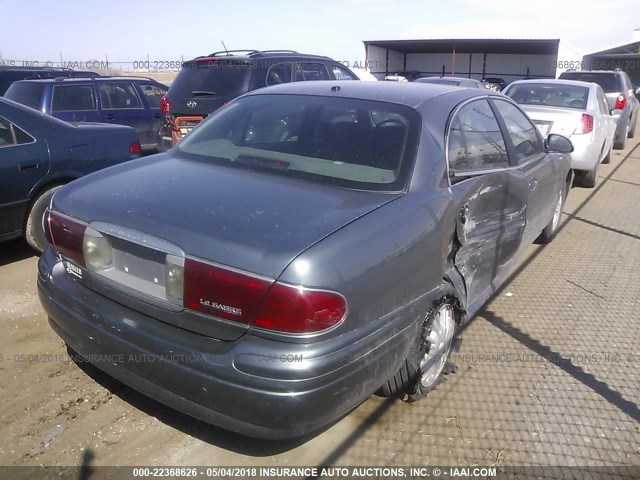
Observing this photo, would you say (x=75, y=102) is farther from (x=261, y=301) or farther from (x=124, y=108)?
(x=261, y=301)

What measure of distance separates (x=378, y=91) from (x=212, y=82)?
4543 millimetres

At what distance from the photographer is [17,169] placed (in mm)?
4555

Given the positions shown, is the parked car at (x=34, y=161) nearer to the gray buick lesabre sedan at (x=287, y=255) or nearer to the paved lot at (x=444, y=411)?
the paved lot at (x=444, y=411)

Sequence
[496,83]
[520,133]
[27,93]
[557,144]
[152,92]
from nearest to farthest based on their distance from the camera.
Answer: [520,133], [557,144], [27,93], [152,92], [496,83]

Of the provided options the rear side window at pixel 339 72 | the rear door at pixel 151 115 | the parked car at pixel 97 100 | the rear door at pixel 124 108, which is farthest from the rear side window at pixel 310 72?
the rear door at pixel 124 108

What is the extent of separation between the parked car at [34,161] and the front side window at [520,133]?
11.9 feet

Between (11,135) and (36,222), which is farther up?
(11,135)

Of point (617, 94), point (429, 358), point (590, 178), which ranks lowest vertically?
point (590, 178)

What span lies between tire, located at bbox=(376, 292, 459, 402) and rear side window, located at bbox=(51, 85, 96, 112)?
7.55m

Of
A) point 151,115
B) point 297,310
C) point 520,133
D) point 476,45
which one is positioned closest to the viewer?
point 297,310

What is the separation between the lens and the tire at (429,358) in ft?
9.14

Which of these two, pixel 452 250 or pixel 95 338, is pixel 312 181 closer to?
pixel 452 250

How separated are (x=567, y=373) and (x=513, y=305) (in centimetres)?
99

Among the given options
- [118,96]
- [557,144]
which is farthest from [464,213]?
[118,96]
